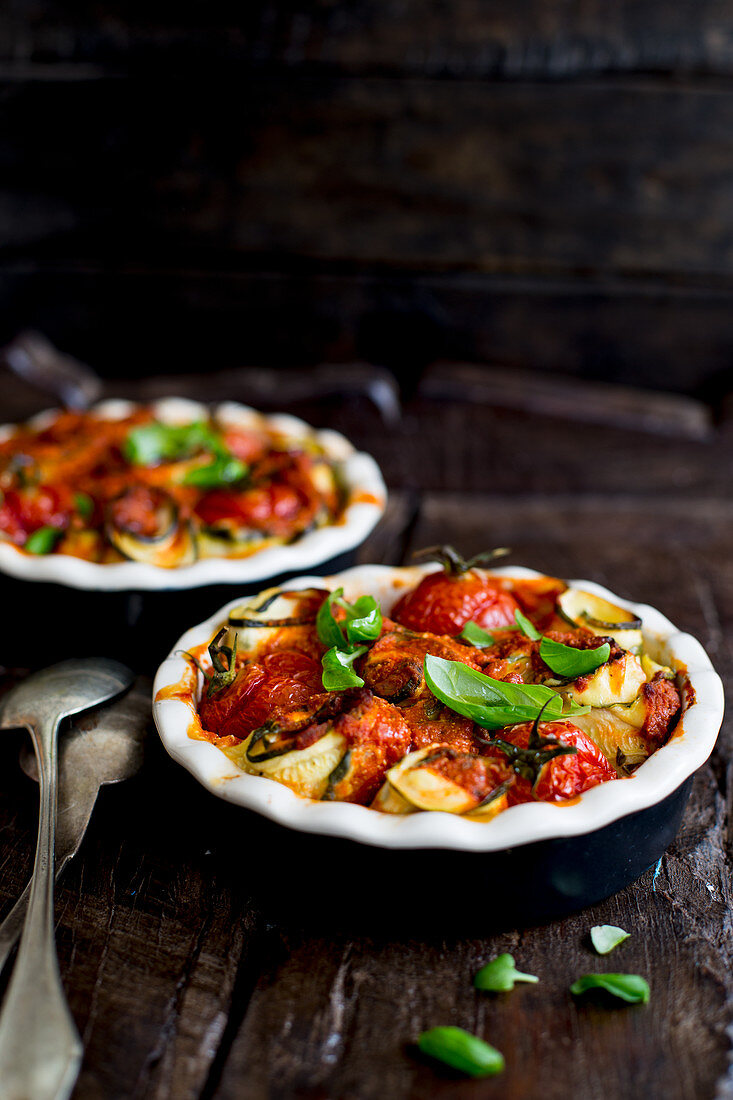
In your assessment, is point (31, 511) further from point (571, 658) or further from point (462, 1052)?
point (462, 1052)

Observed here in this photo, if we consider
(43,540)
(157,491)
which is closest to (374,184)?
(157,491)

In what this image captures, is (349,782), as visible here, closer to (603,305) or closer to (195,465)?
(195,465)

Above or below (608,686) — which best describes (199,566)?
below

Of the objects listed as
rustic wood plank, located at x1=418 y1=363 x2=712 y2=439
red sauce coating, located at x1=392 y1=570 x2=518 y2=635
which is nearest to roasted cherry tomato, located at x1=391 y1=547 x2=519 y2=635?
red sauce coating, located at x1=392 y1=570 x2=518 y2=635

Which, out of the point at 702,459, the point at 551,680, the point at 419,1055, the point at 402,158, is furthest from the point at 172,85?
the point at 419,1055

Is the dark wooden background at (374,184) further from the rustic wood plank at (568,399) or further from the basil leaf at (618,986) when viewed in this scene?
the basil leaf at (618,986)

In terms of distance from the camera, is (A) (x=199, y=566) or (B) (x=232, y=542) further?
(B) (x=232, y=542)

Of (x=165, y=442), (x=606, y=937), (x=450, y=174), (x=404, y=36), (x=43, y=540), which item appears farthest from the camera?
(x=450, y=174)

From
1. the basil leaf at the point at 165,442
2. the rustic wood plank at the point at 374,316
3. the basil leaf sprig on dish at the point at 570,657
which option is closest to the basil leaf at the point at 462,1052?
the basil leaf sprig on dish at the point at 570,657
